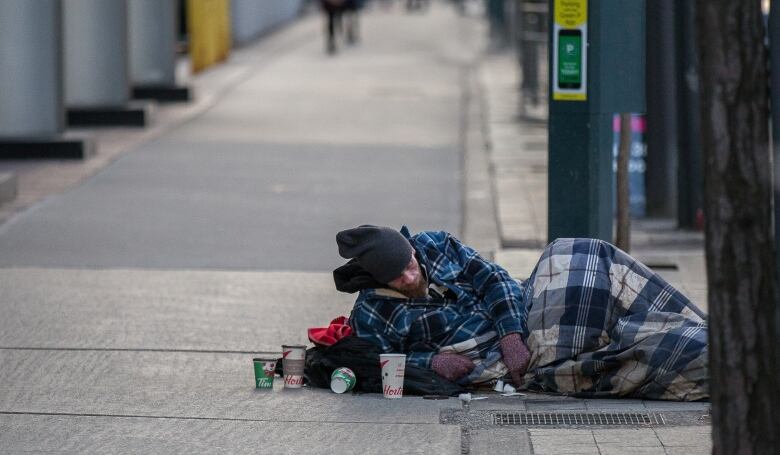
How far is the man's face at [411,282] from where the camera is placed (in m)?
5.85

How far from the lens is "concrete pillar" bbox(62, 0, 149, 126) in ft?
48.4

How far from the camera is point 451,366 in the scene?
5.94m

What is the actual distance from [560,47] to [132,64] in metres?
11.2

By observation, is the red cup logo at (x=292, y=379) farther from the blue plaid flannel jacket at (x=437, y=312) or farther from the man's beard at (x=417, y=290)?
the man's beard at (x=417, y=290)

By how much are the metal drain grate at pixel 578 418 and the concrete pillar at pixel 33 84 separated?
7.51 meters

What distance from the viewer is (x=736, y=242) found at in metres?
3.91

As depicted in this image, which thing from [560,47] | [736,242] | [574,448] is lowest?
[574,448]

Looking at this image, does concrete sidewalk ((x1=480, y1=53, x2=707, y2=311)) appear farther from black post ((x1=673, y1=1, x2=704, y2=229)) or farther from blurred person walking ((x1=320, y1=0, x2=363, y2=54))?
blurred person walking ((x1=320, y1=0, x2=363, y2=54))

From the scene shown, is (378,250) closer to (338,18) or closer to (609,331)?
(609,331)

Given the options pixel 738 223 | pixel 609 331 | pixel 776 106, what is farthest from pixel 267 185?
pixel 738 223

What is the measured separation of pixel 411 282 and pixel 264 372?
705mm

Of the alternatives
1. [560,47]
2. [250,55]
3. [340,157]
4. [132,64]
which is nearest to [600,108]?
[560,47]

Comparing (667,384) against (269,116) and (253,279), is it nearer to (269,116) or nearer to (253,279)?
(253,279)

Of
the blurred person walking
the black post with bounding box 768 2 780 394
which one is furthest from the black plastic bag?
the blurred person walking
